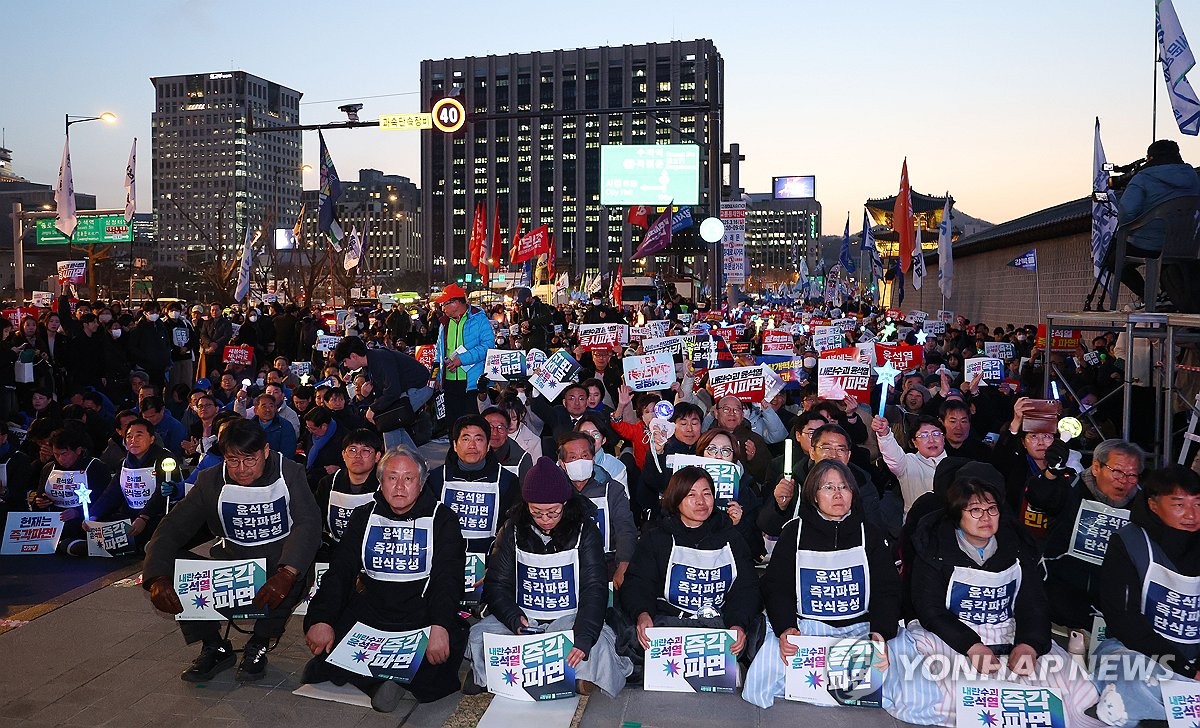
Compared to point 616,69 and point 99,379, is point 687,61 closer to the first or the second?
point 616,69

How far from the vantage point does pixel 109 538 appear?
8062mm

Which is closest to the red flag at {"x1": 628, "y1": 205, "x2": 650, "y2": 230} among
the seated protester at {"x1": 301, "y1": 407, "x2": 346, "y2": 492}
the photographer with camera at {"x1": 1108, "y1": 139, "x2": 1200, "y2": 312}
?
the photographer with camera at {"x1": 1108, "y1": 139, "x2": 1200, "y2": 312}

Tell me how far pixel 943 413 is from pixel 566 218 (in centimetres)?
15232

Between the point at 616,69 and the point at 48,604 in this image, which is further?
the point at 616,69

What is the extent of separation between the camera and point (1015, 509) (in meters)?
7.06

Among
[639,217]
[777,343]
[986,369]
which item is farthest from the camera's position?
[639,217]

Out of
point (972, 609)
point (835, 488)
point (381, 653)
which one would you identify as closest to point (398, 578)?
point (381, 653)

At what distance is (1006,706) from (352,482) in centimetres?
404

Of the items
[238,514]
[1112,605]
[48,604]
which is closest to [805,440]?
[1112,605]

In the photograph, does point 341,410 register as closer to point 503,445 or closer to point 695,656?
point 503,445

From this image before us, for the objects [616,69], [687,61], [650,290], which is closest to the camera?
[650,290]

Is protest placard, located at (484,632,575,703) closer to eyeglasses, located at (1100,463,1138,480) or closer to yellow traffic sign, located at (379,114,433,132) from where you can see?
eyeglasses, located at (1100,463,1138,480)

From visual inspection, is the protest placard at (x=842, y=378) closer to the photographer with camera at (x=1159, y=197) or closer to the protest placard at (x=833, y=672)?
the photographer with camera at (x=1159, y=197)

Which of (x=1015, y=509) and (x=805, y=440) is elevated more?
(x=805, y=440)
